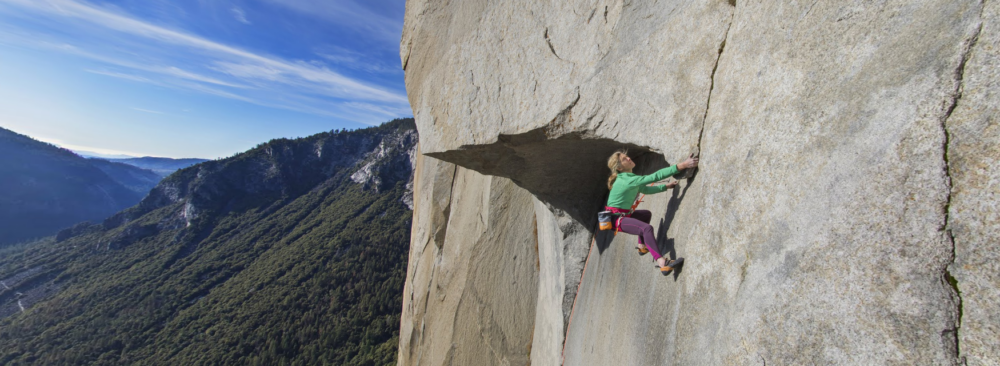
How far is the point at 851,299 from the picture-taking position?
184 cm

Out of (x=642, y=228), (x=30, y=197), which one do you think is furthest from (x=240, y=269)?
(x=30, y=197)

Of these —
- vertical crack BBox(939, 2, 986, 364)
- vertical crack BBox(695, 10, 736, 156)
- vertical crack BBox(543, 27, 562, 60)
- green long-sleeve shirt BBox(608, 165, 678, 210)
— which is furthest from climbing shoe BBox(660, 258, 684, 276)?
vertical crack BBox(543, 27, 562, 60)

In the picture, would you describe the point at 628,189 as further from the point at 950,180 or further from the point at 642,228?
the point at 950,180

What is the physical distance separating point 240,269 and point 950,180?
107208 mm

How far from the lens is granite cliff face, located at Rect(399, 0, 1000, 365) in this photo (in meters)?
1.60

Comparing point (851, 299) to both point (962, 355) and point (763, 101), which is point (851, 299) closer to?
point (962, 355)

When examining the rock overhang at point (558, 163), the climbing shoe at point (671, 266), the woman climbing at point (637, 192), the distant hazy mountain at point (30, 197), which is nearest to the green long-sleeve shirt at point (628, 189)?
the woman climbing at point (637, 192)

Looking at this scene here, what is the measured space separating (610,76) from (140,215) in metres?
169

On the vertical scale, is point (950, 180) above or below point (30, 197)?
above

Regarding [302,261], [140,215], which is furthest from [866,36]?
[140,215]

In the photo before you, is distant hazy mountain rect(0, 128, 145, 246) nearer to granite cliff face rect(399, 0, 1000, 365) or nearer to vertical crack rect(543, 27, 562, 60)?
granite cliff face rect(399, 0, 1000, 365)

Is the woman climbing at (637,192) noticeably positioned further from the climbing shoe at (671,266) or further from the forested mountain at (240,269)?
the forested mountain at (240,269)

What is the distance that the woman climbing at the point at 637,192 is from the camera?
129 inches

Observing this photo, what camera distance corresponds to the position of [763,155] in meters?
2.44
